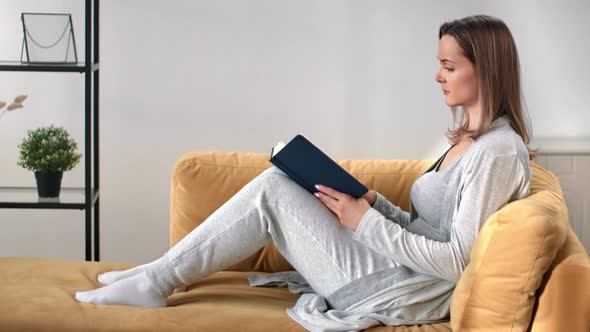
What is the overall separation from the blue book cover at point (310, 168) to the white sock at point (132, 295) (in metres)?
0.45

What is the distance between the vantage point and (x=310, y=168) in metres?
2.31

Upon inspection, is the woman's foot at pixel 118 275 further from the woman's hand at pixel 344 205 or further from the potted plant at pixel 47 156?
the potted plant at pixel 47 156

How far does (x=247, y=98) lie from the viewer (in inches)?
144

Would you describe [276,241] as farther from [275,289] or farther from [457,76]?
[457,76]

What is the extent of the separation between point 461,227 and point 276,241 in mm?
499

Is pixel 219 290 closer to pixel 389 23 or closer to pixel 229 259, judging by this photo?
pixel 229 259

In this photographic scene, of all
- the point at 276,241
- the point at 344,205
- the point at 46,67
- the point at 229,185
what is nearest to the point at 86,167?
the point at 46,67

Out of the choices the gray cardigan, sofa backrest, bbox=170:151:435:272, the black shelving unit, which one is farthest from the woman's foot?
the black shelving unit

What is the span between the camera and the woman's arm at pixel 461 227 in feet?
6.89

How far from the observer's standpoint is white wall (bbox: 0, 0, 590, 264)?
11.9ft

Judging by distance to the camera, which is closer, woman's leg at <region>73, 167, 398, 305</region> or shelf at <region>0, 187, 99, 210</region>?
woman's leg at <region>73, 167, 398, 305</region>

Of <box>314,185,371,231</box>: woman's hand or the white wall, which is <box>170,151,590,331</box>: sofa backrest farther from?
the white wall

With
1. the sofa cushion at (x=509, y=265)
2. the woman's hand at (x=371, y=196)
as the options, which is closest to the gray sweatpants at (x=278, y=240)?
the woman's hand at (x=371, y=196)

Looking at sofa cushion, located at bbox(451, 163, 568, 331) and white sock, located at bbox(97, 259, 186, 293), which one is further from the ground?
sofa cushion, located at bbox(451, 163, 568, 331)
